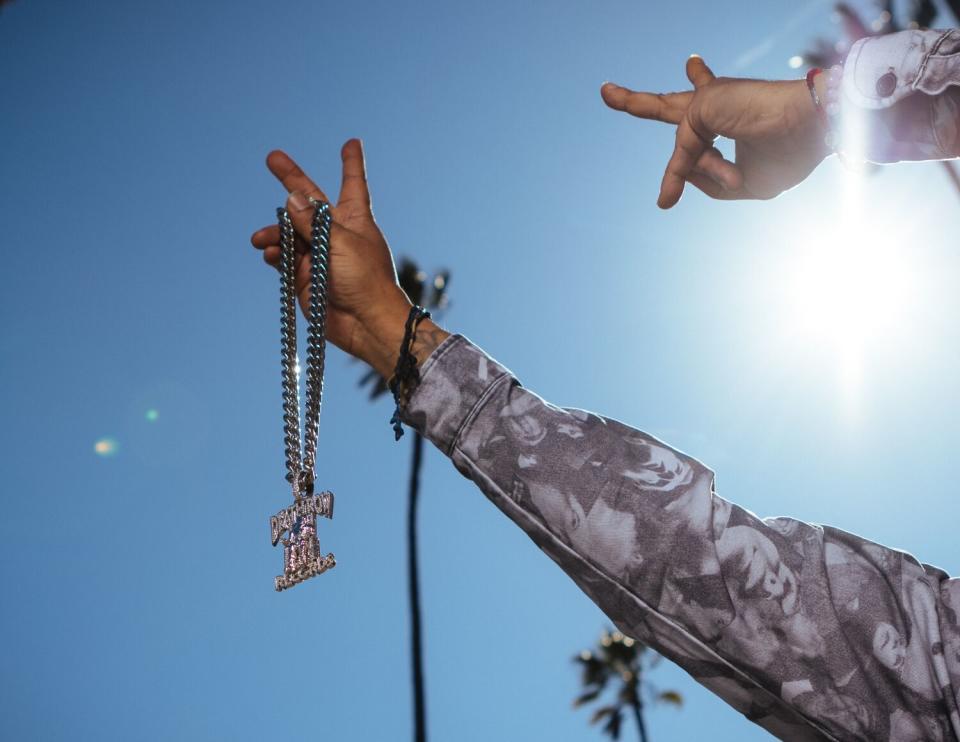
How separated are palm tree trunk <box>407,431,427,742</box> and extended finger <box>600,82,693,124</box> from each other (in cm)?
1832

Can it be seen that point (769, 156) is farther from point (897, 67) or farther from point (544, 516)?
point (544, 516)

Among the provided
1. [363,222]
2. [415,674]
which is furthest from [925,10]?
[363,222]

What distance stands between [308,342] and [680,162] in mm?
1446

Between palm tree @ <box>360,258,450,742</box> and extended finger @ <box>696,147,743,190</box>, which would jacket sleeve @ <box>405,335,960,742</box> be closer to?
extended finger @ <box>696,147,743,190</box>

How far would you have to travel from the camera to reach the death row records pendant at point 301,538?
2227 mm

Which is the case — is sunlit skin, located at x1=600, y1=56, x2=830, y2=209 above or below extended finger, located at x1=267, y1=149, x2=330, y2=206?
above

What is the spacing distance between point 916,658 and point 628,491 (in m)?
0.69

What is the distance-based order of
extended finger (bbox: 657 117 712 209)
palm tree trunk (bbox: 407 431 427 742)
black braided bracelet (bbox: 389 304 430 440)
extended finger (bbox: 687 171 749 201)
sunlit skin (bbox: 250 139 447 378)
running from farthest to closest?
1. palm tree trunk (bbox: 407 431 427 742)
2. extended finger (bbox: 687 171 749 201)
3. extended finger (bbox: 657 117 712 209)
4. sunlit skin (bbox: 250 139 447 378)
5. black braided bracelet (bbox: 389 304 430 440)

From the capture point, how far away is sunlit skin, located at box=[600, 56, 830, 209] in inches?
99.9

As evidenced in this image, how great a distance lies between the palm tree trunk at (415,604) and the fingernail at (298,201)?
61.0 ft

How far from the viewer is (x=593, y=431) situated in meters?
1.77

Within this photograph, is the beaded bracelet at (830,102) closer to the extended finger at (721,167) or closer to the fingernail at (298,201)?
the extended finger at (721,167)

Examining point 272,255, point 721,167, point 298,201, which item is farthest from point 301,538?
point 721,167

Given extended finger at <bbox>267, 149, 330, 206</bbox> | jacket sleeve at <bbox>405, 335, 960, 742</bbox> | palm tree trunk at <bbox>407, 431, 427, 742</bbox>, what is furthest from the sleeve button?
palm tree trunk at <bbox>407, 431, 427, 742</bbox>
